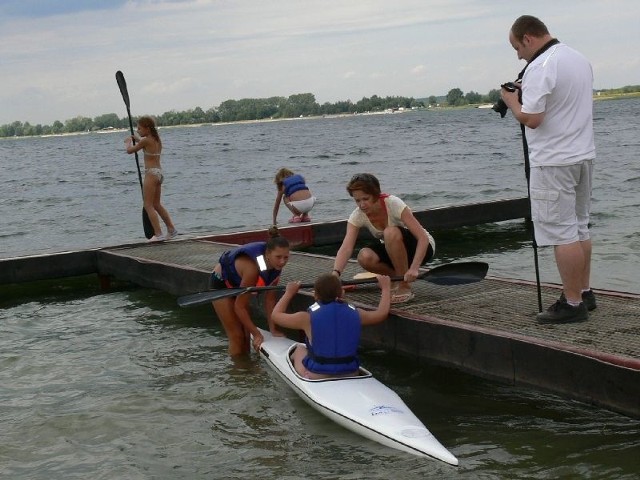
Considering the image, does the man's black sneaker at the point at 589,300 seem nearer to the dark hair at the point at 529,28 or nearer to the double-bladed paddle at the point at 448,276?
the double-bladed paddle at the point at 448,276

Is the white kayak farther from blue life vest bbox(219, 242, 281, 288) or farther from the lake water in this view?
blue life vest bbox(219, 242, 281, 288)

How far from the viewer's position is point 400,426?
21.2ft

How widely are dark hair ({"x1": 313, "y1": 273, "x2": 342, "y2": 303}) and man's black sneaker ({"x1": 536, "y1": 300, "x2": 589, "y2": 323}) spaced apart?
166 centimetres

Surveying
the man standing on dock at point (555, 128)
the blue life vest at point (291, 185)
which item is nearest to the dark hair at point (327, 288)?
the man standing on dock at point (555, 128)

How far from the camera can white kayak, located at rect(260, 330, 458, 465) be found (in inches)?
247

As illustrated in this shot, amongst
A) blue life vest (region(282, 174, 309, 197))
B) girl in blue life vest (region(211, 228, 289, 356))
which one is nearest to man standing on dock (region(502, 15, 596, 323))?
girl in blue life vest (region(211, 228, 289, 356))

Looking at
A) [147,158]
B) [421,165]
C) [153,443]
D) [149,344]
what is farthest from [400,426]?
[421,165]

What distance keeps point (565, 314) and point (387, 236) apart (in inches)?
73.9

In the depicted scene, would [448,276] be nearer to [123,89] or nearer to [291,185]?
[291,185]

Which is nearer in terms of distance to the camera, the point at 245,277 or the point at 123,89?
the point at 245,277

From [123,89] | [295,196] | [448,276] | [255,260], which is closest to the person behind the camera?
[255,260]

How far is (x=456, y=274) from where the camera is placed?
8977mm

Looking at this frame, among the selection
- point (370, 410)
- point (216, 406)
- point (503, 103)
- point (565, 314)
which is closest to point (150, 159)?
point (216, 406)

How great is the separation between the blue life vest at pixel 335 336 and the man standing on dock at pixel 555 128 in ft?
5.08
